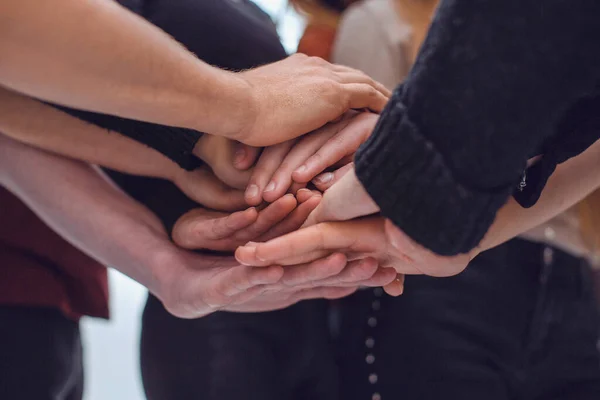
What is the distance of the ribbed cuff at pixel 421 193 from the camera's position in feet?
1.43

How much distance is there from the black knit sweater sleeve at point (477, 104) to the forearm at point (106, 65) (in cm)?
20

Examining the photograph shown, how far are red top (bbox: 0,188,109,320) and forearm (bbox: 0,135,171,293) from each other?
103mm

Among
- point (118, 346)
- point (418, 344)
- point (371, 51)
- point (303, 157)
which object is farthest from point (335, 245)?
point (118, 346)

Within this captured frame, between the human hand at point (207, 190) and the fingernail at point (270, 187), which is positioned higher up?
the fingernail at point (270, 187)

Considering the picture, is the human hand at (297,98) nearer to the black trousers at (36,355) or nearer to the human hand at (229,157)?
the human hand at (229,157)

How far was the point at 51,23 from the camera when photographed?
48cm

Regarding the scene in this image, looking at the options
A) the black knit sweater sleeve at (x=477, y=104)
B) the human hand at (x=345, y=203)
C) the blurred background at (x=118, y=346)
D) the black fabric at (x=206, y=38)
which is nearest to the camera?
the black knit sweater sleeve at (x=477, y=104)

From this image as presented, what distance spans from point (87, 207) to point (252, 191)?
0.26 m

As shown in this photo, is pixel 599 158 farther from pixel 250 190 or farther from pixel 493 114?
pixel 250 190

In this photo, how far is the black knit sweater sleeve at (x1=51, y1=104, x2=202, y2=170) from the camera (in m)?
0.67

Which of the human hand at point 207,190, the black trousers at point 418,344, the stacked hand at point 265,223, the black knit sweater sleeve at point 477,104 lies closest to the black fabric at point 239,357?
the black trousers at point 418,344

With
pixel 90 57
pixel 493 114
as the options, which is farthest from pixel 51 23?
pixel 493 114

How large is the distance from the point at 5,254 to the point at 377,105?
575 mm

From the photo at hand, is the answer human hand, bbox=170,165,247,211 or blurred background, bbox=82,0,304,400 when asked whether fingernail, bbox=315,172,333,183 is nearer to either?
human hand, bbox=170,165,247,211
